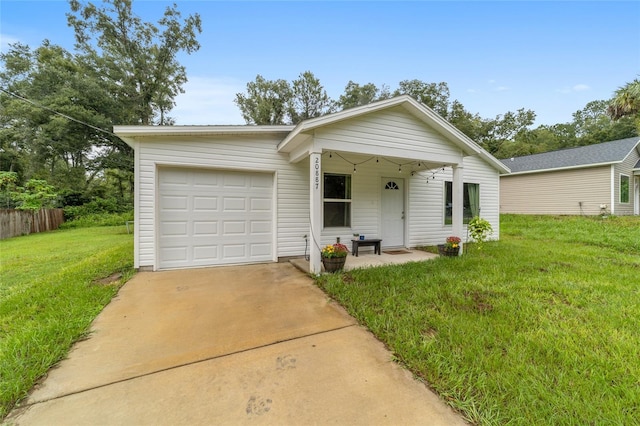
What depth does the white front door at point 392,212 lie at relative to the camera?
721cm

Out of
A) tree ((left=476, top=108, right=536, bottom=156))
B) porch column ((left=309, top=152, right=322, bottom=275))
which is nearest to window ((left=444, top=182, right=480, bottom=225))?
porch column ((left=309, top=152, right=322, bottom=275))

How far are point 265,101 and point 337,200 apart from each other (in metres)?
17.9

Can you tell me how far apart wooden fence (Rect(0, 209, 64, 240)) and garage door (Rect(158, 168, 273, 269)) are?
1010 cm

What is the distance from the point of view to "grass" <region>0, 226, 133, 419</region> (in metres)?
2.04

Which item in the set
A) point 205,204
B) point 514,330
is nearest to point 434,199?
point 514,330

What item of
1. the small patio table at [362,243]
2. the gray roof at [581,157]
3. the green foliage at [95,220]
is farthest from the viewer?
the green foliage at [95,220]

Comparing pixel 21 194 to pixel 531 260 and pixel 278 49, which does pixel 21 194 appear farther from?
pixel 531 260

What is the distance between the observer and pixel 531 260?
5.69 metres

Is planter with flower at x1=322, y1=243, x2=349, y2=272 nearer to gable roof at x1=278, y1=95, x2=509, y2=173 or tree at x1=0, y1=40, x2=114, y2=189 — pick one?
gable roof at x1=278, y1=95, x2=509, y2=173

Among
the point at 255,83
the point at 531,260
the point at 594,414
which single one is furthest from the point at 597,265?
the point at 255,83

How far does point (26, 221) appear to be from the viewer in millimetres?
10938

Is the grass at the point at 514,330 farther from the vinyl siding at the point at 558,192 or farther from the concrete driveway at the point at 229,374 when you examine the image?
the vinyl siding at the point at 558,192

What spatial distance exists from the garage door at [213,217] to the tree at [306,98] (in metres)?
17.2

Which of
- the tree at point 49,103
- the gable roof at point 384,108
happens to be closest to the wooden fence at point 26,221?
the tree at point 49,103
